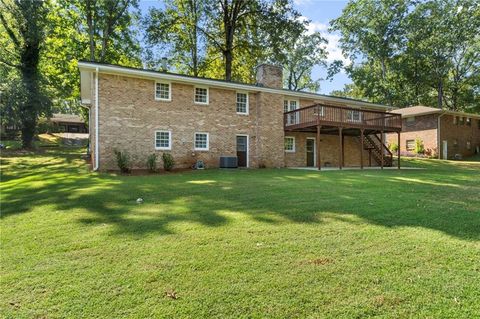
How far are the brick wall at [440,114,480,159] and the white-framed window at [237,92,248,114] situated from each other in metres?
20.9

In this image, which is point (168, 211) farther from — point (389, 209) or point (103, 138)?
point (103, 138)

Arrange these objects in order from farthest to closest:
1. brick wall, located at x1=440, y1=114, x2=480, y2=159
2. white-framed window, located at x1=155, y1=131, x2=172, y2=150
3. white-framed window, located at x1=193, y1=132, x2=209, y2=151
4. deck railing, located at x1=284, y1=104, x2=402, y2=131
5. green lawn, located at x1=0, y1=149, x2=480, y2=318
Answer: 1. brick wall, located at x1=440, y1=114, x2=480, y2=159
2. deck railing, located at x1=284, y1=104, x2=402, y2=131
3. white-framed window, located at x1=193, y1=132, x2=209, y2=151
4. white-framed window, located at x1=155, y1=131, x2=172, y2=150
5. green lawn, located at x1=0, y1=149, x2=480, y2=318

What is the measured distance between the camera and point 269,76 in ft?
63.1

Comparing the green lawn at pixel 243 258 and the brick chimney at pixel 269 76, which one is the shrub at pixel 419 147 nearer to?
the brick chimney at pixel 269 76

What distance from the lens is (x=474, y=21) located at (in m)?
32.3

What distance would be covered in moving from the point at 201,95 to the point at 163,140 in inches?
129

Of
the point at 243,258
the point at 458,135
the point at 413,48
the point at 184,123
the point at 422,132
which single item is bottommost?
the point at 243,258

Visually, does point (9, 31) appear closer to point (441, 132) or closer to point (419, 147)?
point (419, 147)

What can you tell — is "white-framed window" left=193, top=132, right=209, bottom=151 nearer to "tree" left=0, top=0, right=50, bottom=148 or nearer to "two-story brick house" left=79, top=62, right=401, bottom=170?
"two-story brick house" left=79, top=62, right=401, bottom=170

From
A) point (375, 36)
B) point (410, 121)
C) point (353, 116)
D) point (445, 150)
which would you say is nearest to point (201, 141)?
point (353, 116)

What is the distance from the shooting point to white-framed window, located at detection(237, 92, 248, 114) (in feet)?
58.1

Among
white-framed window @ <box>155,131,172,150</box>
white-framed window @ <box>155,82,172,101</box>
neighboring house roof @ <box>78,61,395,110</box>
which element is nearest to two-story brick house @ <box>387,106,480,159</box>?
neighboring house roof @ <box>78,61,395,110</box>

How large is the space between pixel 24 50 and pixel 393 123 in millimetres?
27397

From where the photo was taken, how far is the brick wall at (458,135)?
28531mm
